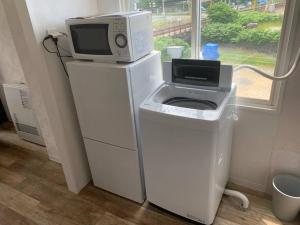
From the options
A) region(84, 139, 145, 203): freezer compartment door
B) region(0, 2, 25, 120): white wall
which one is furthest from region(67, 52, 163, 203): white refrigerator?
region(0, 2, 25, 120): white wall

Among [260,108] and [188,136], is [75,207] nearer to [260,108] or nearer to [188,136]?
[188,136]

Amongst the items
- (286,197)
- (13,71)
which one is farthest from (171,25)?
(13,71)

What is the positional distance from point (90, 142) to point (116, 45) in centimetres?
81

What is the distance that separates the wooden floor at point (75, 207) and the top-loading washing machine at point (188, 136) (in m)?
0.17

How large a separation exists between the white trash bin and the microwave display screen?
4.86ft

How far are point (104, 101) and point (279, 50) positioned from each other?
3.86 ft

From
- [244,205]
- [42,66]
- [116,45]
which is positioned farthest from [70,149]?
[244,205]

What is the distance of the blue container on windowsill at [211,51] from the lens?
1714 mm

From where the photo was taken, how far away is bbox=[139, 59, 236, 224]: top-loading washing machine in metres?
1.32

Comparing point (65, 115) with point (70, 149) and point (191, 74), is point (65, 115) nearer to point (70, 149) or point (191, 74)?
point (70, 149)

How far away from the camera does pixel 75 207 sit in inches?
74.9

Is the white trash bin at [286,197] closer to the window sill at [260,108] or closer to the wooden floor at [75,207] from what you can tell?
the wooden floor at [75,207]

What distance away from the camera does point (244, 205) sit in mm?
1767

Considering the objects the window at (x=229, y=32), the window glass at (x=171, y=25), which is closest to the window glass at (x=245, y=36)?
the window at (x=229, y=32)
